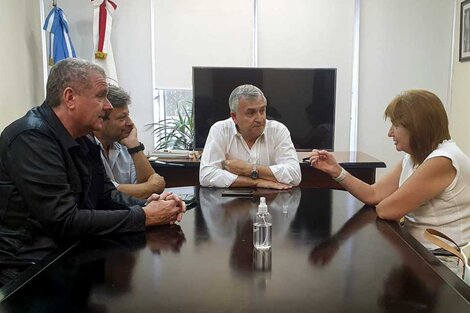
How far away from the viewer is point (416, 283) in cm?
100

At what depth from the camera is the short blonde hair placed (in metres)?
1.67

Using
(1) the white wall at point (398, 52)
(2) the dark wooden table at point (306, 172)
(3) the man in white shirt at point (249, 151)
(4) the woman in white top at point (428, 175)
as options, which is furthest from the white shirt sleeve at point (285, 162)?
(1) the white wall at point (398, 52)

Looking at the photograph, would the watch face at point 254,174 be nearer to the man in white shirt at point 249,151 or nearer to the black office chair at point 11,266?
the man in white shirt at point 249,151

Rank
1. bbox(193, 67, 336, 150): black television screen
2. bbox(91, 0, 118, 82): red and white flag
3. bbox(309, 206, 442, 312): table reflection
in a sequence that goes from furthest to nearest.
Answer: bbox(91, 0, 118, 82): red and white flag
bbox(193, 67, 336, 150): black television screen
bbox(309, 206, 442, 312): table reflection

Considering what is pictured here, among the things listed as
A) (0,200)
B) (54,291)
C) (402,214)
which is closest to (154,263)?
(54,291)

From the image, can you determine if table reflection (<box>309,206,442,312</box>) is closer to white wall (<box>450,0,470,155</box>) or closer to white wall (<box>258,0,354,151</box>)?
white wall (<box>450,0,470,155</box>)

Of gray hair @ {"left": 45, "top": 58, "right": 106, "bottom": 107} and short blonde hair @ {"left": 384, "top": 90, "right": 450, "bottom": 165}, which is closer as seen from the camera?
gray hair @ {"left": 45, "top": 58, "right": 106, "bottom": 107}

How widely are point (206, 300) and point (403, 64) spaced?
4.05 metres

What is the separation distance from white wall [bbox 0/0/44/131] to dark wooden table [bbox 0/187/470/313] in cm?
278

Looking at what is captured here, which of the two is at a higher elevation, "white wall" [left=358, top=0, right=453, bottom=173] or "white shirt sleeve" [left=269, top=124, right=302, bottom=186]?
"white wall" [left=358, top=0, right=453, bottom=173]

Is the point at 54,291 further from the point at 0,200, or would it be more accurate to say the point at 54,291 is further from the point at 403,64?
the point at 403,64

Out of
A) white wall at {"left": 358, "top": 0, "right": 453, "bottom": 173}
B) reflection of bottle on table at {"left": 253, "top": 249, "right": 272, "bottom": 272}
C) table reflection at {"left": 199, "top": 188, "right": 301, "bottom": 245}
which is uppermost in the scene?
white wall at {"left": 358, "top": 0, "right": 453, "bottom": 173}

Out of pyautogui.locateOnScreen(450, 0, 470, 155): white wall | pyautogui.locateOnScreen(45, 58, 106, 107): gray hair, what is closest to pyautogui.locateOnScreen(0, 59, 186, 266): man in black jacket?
pyautogui.locateOnScreen(45, 58, 106, 107): gray hair

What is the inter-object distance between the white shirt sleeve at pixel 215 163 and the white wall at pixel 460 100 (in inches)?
92.8
